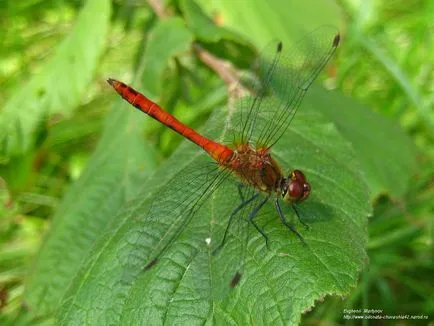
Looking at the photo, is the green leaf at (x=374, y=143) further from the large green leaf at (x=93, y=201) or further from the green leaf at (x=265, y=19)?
the large green leaf at (x=93, y=201)

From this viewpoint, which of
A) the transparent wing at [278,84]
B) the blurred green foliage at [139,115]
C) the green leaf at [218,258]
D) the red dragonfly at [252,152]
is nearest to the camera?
the green leaf at [218,258]

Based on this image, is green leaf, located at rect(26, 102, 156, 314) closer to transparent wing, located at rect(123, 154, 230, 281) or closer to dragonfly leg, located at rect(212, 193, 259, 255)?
transparent wing, located at rect(123, 154, 230, 281)

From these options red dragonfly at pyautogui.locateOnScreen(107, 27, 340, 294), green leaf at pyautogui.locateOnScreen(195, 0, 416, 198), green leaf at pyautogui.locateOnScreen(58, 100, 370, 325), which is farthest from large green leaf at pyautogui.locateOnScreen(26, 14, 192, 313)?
green leaf at pyautogui.locateOnScreen(195, 0, 416, 198)

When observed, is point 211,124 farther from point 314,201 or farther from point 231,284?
point 231,284

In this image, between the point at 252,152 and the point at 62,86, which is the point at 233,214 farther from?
the point at 62,86

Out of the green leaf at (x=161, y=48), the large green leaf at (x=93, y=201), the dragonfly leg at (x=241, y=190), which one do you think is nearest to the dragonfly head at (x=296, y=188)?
the dragonfly leg at (x=241, y=190)

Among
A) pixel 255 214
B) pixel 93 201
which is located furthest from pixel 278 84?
pixel 93 201

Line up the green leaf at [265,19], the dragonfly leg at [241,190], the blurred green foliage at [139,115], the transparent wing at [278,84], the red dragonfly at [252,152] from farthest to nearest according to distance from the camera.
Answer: the green leaf at [265,19] < the blurred green foliage at [139,115] < the transparent wing at [278,84] < the dragonfly leg at [241,190] < the red dragonfly at [252,152]

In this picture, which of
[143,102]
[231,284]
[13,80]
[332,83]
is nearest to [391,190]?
[143,102]
